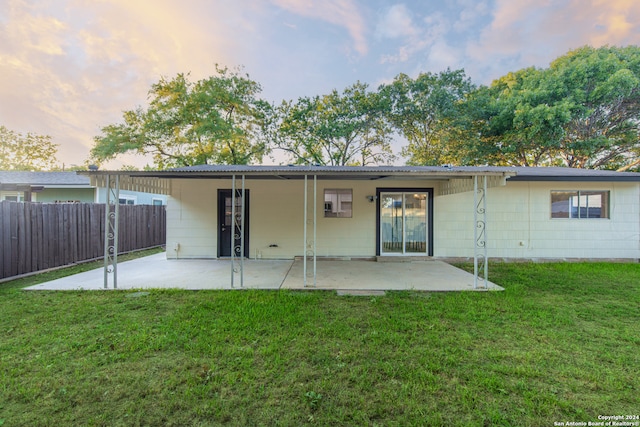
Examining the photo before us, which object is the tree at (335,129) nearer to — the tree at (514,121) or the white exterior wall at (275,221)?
the tree at (514,121)

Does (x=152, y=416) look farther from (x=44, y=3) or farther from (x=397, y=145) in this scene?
(x=397, y=145)

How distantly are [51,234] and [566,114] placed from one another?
17.9 metres

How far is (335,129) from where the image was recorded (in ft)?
52.6

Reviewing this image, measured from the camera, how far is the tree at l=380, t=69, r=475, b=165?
15.2 meters

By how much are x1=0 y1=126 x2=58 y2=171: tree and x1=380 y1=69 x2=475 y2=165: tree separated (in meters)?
30.3

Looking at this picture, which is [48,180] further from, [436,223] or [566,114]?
[566,114]

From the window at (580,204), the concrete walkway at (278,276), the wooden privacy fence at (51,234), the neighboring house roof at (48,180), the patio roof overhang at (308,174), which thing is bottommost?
the concrete walkway at (278,276)

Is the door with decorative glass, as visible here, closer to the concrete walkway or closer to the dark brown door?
the concrete walkway

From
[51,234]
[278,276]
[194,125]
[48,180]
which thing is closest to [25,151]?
[48,180]

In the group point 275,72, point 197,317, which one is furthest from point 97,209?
point 275,72

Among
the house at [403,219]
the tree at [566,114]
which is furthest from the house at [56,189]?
the tree at [566,114]

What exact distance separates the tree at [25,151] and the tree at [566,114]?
34.9 meters

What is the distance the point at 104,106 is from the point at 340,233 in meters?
14.8

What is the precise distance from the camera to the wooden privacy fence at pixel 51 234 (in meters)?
5.46
